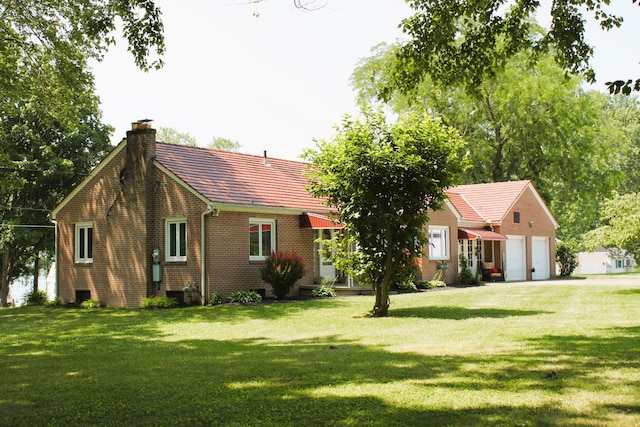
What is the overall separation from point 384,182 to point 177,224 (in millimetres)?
9568

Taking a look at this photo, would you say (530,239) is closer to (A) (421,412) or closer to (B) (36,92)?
(B) (36,92)

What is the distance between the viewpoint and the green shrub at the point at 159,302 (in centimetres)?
2139

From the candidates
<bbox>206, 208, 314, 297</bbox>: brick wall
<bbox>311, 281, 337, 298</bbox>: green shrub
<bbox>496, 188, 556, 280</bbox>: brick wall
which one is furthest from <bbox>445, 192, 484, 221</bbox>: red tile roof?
<bbox>206, 208, 314, 297</bbox>: brick wall

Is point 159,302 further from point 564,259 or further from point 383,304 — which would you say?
point 564,259

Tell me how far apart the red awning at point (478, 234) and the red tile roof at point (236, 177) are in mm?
8616

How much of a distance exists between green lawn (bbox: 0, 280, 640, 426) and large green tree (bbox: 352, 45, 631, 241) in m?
29.0

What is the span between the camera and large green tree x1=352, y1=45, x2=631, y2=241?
140 feet

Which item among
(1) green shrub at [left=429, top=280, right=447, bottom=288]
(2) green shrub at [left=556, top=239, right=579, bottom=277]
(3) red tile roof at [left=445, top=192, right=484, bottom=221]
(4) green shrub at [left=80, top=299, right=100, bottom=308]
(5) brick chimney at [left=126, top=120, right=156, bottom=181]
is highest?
(5) brick chimney at [left=126, top=120, right=156, bottom=181]

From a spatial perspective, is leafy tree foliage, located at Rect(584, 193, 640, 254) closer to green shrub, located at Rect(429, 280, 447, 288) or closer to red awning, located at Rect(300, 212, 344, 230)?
Answer: green shrub, located at Rect(429, 280, 447, 288)

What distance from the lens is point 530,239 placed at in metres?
37.5

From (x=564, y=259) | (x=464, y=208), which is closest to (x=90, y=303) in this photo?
(x=464, y=208)

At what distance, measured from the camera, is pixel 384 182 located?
617 inches

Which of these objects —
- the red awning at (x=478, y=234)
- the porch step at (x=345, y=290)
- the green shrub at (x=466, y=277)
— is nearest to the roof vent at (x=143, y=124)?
the porch step at (x=345, y=290)

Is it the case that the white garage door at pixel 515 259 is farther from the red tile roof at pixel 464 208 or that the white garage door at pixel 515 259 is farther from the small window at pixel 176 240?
the small window at pixel 176 240
